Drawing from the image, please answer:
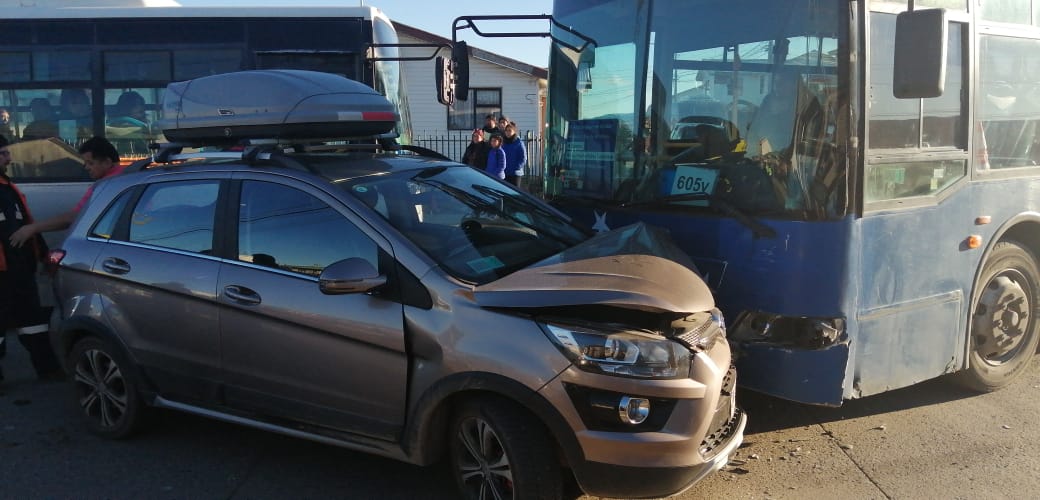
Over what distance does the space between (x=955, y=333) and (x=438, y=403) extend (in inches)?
132

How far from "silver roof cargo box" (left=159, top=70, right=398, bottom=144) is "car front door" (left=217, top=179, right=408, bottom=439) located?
0.58 meters

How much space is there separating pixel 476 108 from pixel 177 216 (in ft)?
69.3

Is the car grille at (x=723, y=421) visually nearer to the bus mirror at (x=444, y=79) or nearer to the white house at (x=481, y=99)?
the bus mirror at (x=444, y=79)

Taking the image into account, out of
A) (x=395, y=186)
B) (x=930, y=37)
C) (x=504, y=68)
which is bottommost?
(x=395, y=186)

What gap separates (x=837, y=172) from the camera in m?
4.23

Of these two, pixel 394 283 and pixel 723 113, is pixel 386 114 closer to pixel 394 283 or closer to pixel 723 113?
pixel 394 283

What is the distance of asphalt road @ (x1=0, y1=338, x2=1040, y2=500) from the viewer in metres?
4.12

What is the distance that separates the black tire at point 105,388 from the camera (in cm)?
470

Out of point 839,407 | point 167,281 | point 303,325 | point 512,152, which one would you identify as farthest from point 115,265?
point 512,152

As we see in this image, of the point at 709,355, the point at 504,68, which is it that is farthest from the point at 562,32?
the point at 504,68

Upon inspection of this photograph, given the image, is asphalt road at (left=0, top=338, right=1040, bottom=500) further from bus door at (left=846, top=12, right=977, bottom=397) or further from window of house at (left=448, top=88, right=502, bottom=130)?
window of house at (left=448, top=88, right=502, bottom=130)

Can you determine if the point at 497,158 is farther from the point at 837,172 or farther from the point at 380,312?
the point at 380,312

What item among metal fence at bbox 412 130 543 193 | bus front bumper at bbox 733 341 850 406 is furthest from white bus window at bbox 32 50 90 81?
bus front bumper at bbox 733 341 850 406

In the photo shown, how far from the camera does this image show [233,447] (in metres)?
4.80
